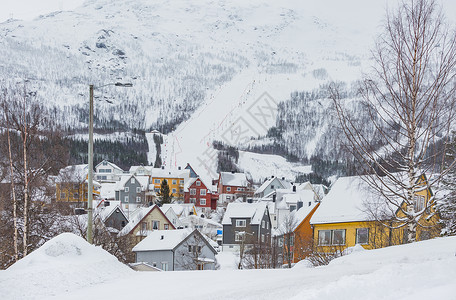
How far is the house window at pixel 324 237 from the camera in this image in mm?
37491

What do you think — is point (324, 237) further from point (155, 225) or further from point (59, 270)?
point (155, 225)

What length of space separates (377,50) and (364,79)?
0.93 metres

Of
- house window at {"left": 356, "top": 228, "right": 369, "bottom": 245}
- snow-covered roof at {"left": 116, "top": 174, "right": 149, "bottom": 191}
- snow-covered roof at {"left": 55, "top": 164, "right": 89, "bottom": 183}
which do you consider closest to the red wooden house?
snow-covered roof at {"left": 116, "top": 174, "right": 149, "bottom": 191}

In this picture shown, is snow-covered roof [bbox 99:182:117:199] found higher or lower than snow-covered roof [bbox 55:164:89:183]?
lower

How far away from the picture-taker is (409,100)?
15680mm

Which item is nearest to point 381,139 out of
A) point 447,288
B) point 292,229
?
point 447,288

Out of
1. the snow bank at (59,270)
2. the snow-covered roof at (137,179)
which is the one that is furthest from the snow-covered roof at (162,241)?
the snow-covered roof at (137,179)

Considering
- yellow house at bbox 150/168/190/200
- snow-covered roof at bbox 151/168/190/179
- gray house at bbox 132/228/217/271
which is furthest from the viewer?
snow-covered roof at bbox 151/168/190/179

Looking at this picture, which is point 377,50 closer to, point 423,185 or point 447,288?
point 423,185

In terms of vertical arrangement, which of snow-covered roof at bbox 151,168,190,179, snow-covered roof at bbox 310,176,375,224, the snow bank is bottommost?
snow-covered roof at bbox 151,168,190,179

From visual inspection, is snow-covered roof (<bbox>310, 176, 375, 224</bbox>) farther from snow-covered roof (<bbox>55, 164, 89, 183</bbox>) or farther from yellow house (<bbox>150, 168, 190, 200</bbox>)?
yellow house (<bbox>150, 168, 190, 200</bbox>)

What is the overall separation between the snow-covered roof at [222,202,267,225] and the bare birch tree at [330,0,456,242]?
58.2 metres

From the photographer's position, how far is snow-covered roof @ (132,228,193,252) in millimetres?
52844

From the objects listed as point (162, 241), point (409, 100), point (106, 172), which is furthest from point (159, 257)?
point (106, 172)
